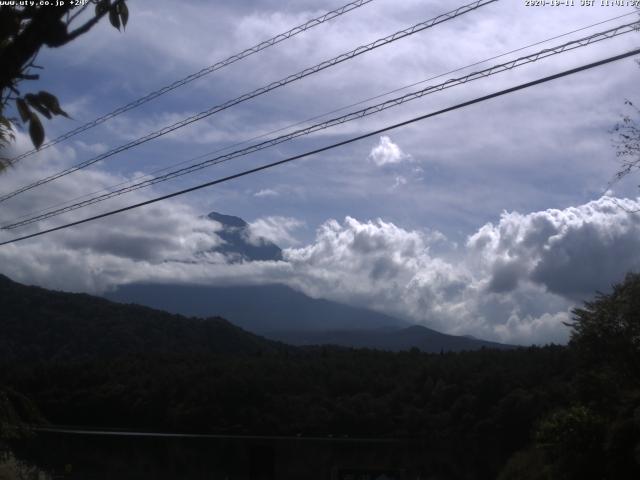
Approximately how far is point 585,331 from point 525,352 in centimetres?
1848

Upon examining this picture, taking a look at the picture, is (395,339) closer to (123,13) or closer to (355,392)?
(355,392)

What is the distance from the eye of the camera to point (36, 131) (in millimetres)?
3814

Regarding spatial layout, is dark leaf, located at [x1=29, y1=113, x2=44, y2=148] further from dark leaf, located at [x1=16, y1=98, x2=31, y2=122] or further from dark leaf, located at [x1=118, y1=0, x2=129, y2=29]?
dark leaf, located at [x1=118, y1=0, x2=129, y2=29]

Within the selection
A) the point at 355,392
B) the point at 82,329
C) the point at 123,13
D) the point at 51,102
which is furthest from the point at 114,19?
the point at 82,329

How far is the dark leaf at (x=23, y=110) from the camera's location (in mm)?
3838

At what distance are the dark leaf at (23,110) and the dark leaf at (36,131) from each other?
24 mm

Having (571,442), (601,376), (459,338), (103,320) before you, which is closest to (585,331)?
(601,376)

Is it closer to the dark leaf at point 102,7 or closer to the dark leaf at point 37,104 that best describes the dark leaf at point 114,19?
the dark leaf at point 102,7

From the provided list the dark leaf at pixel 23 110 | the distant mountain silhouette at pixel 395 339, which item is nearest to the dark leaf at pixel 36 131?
the dark leaf at pixel 23 110

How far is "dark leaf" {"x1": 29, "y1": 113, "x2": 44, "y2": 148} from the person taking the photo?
12.5ft

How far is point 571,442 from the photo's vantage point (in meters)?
14.2

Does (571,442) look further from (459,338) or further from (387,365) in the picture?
(459,338)

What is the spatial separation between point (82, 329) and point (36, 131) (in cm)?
4995

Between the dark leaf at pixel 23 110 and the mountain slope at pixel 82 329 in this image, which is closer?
the dark leaf at pixel 23 110
